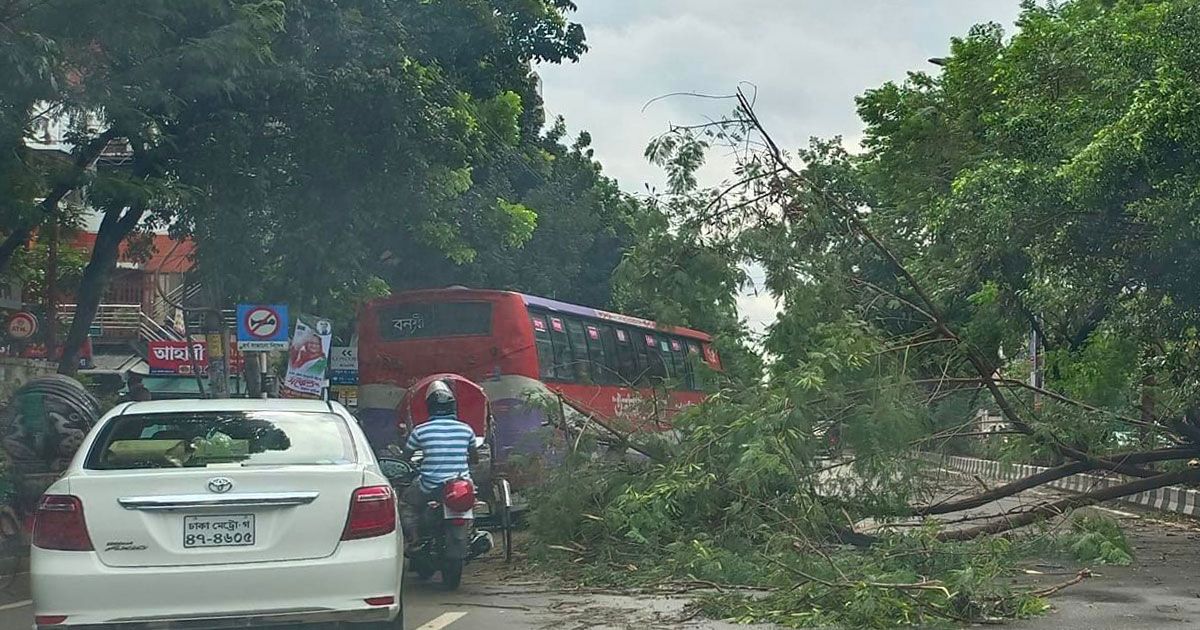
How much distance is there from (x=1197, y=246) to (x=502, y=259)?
666 inches

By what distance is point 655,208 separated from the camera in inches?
508

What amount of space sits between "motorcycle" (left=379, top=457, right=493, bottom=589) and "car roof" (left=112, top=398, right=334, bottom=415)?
7.08ft

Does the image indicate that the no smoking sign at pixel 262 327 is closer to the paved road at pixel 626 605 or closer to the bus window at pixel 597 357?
the bus window at pixel 597 357

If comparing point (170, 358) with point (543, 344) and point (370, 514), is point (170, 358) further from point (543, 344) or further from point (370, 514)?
point (370, 514)

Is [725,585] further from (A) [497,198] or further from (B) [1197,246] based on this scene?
(A) [497,198]

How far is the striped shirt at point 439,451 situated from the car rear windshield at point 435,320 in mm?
6526

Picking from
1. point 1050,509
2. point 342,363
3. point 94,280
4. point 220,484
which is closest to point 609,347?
point 94,280

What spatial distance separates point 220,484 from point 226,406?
1117 millimetres

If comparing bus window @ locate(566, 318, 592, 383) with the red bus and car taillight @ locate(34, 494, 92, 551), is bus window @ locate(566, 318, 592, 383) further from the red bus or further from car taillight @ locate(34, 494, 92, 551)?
car taillight @ locate(34, 494, 92, 551)

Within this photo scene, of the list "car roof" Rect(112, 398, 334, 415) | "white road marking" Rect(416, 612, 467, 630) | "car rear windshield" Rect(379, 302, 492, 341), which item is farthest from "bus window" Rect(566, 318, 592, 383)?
"car roof" Rect(112, 398, 334, 415)

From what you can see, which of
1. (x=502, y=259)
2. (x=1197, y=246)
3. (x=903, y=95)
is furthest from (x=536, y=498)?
(x=502, y=259)

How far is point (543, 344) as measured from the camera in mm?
17375

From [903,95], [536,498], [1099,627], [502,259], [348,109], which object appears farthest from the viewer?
Answer: [502,259]

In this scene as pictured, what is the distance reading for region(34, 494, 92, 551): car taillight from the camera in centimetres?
625
